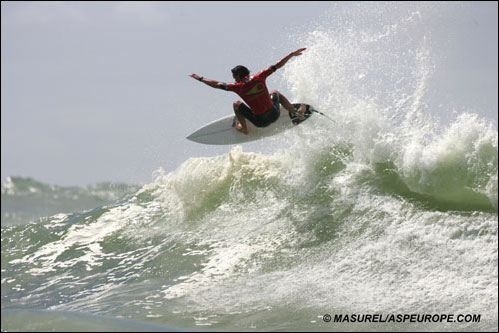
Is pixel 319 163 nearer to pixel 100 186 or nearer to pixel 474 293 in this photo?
pixel 474 293

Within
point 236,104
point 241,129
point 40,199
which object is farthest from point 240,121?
point 40,199

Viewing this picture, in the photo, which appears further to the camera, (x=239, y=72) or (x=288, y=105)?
(x=288, y=105)

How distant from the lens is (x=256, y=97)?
873cm

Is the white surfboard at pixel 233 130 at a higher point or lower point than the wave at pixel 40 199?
higher

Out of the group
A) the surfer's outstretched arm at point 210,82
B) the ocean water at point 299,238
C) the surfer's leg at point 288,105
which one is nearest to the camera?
the ocean water at point 299,238

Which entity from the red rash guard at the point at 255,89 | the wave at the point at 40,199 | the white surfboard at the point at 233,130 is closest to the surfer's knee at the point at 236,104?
the red rash guard at the point at 255,89

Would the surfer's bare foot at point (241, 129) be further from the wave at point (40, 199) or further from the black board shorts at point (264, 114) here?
the wave at point (40, 199)

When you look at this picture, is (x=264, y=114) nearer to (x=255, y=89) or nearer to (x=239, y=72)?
(x=255, y=89)

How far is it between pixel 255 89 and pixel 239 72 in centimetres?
36

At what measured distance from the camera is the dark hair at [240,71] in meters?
8.46

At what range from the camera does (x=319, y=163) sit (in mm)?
9117

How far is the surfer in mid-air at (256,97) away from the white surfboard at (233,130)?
122mm

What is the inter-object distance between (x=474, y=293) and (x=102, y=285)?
4875 mm

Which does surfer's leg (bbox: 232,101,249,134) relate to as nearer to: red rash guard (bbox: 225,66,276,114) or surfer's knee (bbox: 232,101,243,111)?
surfer's knee (bbox: 232,101,243,111)
